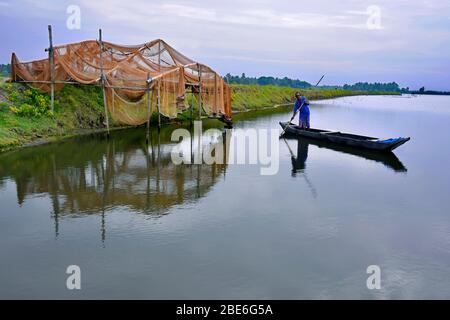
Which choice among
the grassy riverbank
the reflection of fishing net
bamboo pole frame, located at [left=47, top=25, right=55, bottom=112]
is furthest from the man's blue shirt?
bamboo pole frame, located at [left=47, top=25, right=55, bottom=112]

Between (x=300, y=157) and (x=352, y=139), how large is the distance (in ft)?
10.7

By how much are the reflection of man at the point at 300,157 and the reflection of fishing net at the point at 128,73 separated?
6786mm

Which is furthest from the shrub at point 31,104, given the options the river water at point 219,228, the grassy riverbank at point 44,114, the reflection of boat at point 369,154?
the reflection of boat at point 369,154

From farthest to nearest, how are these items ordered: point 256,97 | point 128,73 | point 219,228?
1. point 256,97
2. point 128,73
3. point 219,228

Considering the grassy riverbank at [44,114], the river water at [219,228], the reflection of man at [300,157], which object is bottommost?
the river water at [219,228]

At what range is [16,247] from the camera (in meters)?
8.30

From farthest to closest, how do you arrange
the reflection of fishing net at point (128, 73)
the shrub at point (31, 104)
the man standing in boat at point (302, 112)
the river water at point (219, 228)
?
the man standing in boat at point (302, 112) → the reflection of fishing net at point (128, 73) → the shrub at point (31, 104) → the river water at point (219, 228)

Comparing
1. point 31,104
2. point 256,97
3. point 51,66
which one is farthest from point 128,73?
point 256,97

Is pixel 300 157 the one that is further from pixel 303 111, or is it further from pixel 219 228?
pixel 219 228

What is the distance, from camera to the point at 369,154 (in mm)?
19125

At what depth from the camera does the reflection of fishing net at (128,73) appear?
2116cm

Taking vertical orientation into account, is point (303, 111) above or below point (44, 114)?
above

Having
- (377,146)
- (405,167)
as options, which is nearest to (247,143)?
(377,146)

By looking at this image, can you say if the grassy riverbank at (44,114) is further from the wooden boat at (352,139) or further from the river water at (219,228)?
the wooden boat at (352,139)
